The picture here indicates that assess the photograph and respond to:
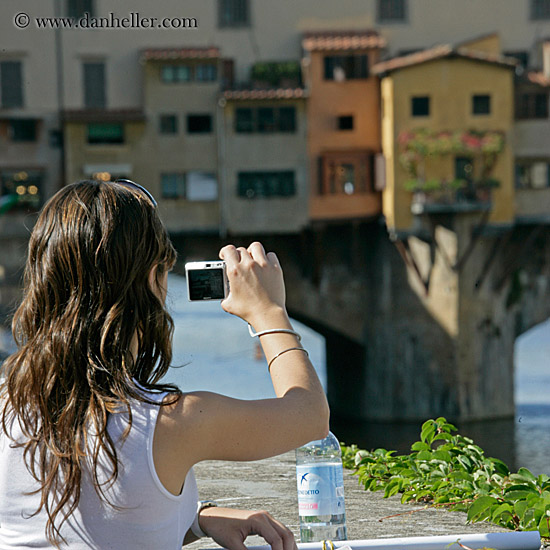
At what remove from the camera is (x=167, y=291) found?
1.69 meters

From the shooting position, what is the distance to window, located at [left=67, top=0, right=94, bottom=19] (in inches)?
891

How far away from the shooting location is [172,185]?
73.5 feet

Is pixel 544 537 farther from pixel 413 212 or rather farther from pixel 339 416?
pixel 339 416

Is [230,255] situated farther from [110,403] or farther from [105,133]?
[105,133]

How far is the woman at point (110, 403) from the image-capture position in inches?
59.6

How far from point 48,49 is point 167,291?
21.9 meters

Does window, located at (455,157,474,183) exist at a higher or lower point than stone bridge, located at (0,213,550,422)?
higher

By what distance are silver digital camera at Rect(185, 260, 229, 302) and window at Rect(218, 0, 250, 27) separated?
21.6m

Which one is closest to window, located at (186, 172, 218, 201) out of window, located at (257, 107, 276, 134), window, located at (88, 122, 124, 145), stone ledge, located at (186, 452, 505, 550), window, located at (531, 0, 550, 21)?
window, located at (257, 107, 276, 134)

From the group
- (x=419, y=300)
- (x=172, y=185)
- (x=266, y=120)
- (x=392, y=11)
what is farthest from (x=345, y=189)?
(x=392, y=11)

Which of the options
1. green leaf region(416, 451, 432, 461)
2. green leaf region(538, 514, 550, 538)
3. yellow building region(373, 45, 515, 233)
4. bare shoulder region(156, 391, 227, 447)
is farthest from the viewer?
→ yellow building region(373, 45, 515, 233)

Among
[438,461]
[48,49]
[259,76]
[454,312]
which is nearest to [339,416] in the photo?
[454,312]

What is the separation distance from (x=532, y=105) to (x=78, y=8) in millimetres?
10003

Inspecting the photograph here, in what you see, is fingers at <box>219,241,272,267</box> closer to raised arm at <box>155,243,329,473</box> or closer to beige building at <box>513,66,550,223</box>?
raised arm at <box>155,243,329,473</box>
